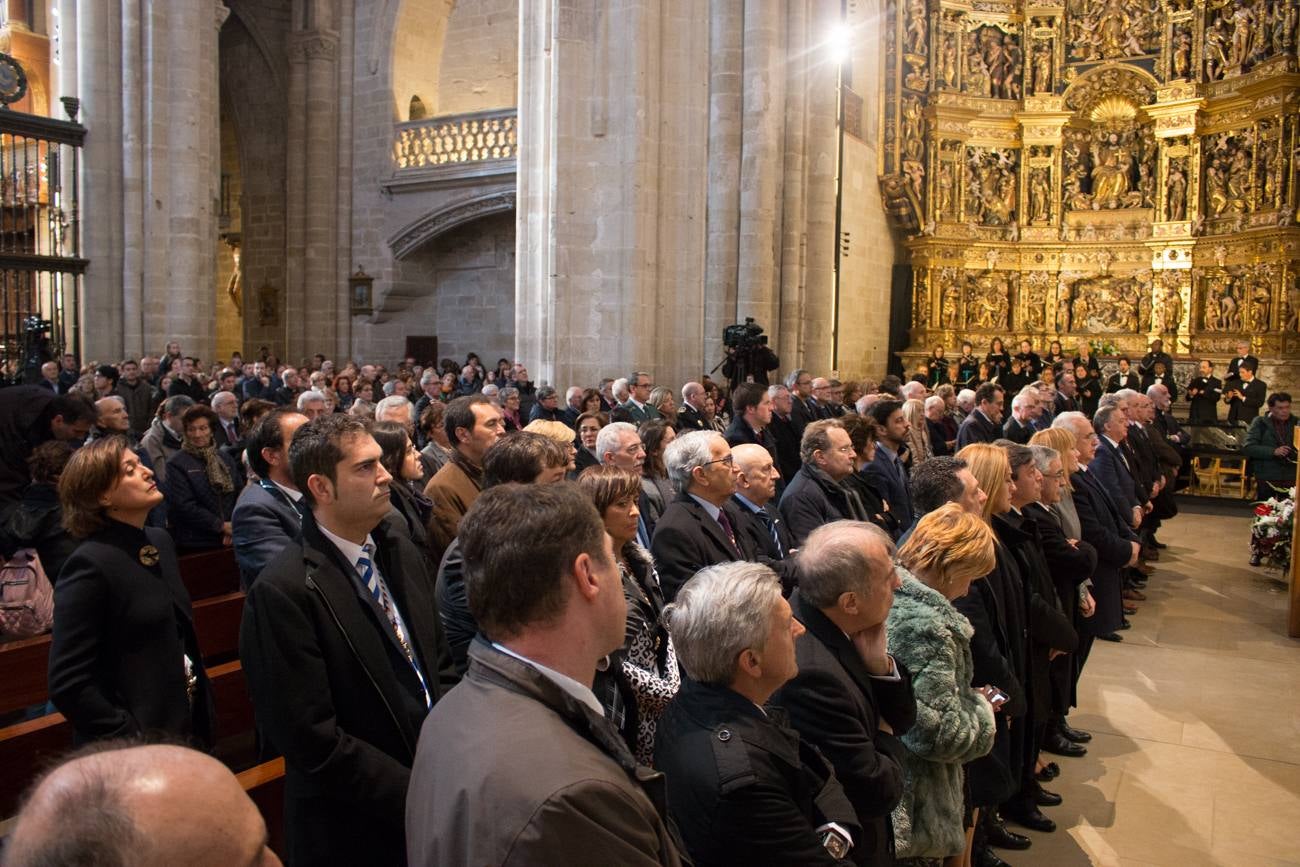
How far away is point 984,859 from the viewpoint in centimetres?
421

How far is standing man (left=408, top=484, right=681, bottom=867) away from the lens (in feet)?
4.86

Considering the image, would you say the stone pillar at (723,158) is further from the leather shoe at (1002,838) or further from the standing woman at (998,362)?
the leather shoe at (1002,838)

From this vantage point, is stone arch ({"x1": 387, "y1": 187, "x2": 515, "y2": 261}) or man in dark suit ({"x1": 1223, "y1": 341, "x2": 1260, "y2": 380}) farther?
stone arch ({"x1": 387, "y1": 187, "x2": 515, "y2": 261})

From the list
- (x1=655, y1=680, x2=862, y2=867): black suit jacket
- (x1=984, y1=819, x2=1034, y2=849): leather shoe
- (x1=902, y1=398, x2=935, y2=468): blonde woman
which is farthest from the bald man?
(x1=902, y1=398, x2=935, y2=468): blonde woman

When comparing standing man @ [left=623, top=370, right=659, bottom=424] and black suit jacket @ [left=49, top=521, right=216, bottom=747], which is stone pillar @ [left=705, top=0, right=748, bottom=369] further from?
black suit jacket @ [left=49, top=521, right=216, bottom=747]

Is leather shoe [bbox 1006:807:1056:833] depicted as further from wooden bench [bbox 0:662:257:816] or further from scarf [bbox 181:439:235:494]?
scarf [bbox 181:439:235:494]

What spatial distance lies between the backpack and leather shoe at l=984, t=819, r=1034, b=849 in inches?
155

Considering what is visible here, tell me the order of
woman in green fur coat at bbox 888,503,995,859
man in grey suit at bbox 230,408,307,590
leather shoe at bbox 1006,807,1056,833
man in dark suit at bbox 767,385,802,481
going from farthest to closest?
man in dark suit at bbox 767,385,802,481
leather shoe at bbox 1006,807,1056,833
man in grey suit at bbox 230,408,307,590
woman in green fur coat at bbox 888,503,995,859

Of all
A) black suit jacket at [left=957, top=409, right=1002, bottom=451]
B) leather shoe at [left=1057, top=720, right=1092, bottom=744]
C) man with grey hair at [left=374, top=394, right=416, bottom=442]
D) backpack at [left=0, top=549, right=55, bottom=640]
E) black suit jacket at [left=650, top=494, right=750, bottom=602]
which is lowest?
leather shoe at [left=1057, top=720, right=1092, bottom=744]

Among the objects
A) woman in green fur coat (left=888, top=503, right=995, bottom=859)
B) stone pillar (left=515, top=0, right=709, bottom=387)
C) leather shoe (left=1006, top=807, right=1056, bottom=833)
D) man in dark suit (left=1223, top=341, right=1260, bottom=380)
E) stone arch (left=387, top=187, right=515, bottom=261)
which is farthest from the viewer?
stone arch (left=387, top=187, right=515, bottom=261)

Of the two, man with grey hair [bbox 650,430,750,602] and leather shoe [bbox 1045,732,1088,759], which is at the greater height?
man with grey hair [bbox 650,430,750,602]

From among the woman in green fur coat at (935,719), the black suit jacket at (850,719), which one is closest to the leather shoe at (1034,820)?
the woman in green fur coat at (935,719)

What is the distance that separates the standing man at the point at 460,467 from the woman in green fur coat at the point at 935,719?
76.2 inches

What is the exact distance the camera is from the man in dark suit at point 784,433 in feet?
31.4
